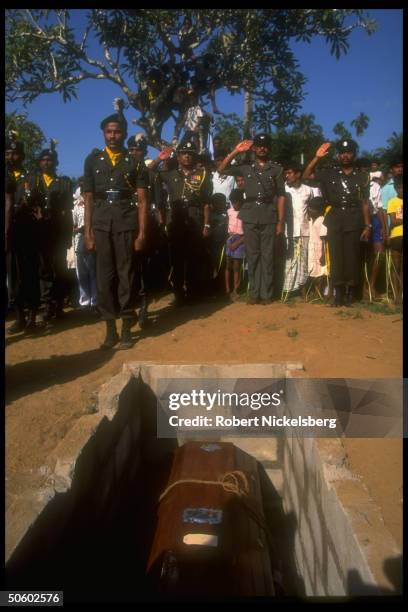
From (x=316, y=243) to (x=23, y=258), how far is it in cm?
325

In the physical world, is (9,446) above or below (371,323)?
below

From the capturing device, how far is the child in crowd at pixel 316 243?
5992 mm

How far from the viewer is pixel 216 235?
668 cm

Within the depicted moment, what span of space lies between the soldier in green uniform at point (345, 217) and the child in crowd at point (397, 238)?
0.32 m

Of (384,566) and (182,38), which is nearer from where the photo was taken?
(384,566)

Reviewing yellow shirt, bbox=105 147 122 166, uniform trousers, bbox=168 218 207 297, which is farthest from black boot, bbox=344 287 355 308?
yellow shirt, bbox=105 147 122 166

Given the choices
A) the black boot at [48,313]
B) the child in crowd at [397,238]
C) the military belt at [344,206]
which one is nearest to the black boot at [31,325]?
the black boot at [48,313]

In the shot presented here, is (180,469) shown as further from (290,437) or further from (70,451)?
(70,451)

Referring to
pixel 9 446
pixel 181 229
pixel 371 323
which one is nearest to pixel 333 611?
pixel 9 446

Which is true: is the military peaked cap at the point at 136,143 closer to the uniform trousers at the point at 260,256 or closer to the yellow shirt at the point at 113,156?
the uniform trousers at the point at 260,256

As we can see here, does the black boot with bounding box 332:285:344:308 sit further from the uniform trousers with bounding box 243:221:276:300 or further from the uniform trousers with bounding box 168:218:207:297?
the uniform trousers with bounding box 168:218:207:297

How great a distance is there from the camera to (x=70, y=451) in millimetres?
2271

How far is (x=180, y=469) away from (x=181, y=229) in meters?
3.40

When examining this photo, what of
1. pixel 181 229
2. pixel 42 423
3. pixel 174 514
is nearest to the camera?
pixel 174 514
